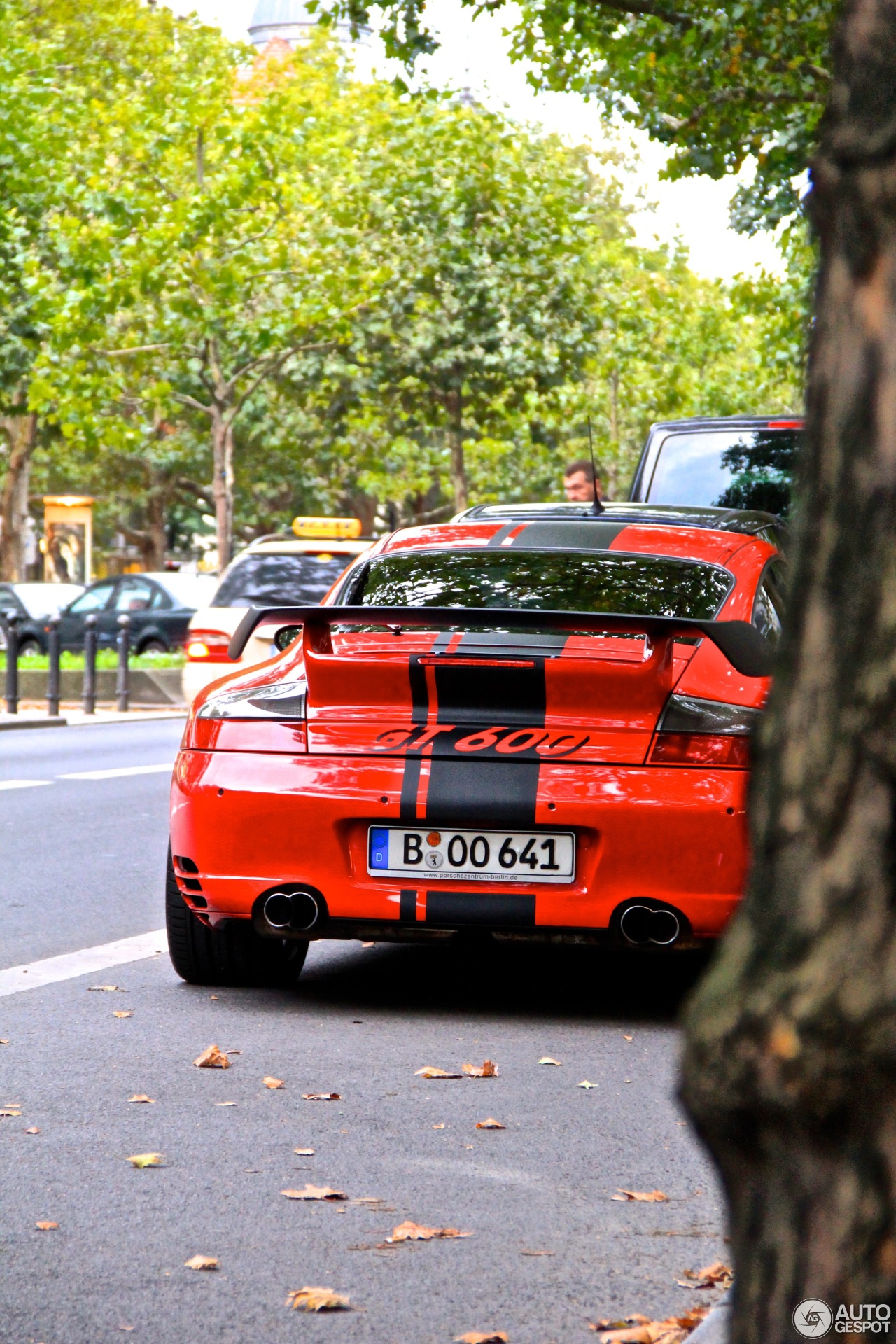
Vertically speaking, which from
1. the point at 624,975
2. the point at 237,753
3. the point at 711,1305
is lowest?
the point at 624,975

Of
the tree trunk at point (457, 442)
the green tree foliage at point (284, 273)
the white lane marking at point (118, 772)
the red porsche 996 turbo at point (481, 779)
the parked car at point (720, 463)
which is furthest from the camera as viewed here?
the tree trunk at point (457, 442)

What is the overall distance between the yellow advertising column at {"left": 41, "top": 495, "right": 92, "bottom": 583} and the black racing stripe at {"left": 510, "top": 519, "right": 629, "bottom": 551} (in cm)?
3352

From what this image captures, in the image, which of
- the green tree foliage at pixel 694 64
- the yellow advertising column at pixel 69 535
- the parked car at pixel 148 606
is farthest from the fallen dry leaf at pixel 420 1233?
the yellow advertising column at pixel 69 535

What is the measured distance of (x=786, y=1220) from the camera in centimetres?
166

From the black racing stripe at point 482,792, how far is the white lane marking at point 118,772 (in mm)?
8703

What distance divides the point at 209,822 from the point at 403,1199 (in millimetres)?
2057

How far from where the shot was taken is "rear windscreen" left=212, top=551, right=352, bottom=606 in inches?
661

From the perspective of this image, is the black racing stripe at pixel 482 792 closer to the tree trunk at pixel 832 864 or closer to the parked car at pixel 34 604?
the tree trunk at pixel 832 864

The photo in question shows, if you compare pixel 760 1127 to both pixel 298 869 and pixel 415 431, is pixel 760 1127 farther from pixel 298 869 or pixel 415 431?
pixel 415 431

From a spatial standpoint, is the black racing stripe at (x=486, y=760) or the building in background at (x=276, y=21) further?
the building in background at (x=276, y=21)

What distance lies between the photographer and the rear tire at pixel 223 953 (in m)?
6.47

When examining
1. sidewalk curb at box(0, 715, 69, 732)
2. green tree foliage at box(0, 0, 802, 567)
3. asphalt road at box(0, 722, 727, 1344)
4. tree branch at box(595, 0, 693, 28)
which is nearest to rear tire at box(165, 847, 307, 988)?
asphalt road at box(0, 722, 727, 1344)

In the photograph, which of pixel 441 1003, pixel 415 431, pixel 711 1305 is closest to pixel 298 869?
pixel 441 1003

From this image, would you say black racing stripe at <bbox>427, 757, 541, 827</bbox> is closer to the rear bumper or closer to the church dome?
the rear bumper
